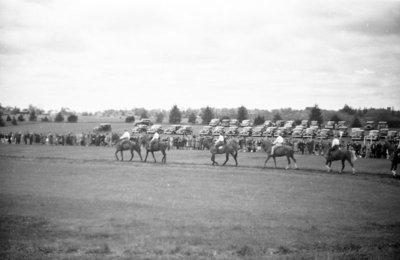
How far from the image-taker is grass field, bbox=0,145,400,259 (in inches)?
364

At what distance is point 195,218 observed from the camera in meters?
11.6

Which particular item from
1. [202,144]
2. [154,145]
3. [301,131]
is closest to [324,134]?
[301,131]

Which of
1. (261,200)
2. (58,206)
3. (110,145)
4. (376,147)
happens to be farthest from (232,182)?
(110,145)

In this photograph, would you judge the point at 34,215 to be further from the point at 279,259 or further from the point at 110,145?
the point at 110,145

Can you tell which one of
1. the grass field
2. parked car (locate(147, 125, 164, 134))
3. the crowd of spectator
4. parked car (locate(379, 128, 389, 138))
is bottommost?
the grass field

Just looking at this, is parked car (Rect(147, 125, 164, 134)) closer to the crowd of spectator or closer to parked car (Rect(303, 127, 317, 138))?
the crowd of spectator

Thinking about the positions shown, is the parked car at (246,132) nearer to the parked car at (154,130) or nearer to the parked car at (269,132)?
the parked car at (269,132)

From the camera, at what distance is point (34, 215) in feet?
38.8

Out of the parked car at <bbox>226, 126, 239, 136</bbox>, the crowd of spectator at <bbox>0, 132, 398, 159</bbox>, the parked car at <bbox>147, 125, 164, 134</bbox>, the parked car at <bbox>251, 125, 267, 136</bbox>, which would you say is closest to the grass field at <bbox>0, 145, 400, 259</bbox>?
the crowd of spectator at <bbox>0, 132, 398, 159</bbox>

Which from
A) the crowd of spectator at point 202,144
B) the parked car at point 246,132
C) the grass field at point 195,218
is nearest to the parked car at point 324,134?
the crowd of spectator at point 202,144

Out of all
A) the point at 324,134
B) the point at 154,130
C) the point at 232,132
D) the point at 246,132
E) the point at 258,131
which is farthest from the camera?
the point at 154,130

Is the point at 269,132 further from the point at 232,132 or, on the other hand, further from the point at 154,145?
the point at 154,145

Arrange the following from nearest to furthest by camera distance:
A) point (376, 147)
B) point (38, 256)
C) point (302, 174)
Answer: point (38, 256)
point (302, 174)
point (376, 147)

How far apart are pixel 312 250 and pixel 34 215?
8.87m
